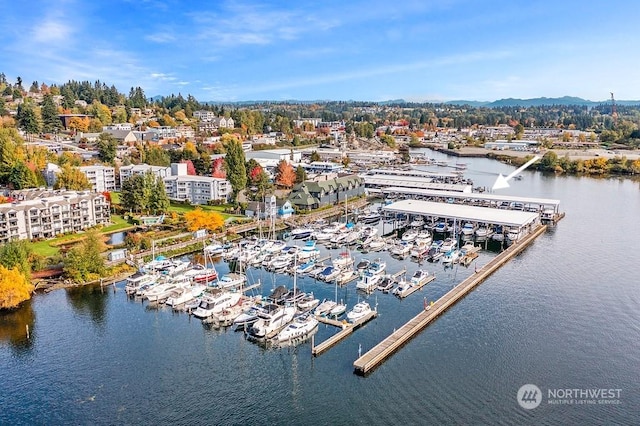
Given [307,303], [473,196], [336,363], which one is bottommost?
[336,363]

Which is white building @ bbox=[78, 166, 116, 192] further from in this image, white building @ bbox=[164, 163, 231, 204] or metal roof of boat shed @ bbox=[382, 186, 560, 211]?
metal roof of boat shed @ bbox=[382, 186, 560, 211]

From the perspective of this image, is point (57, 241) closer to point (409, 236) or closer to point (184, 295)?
point (184, 295)

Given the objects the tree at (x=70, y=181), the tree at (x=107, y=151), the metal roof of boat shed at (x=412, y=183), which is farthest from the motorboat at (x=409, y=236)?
the tree at (x=107, y=151)

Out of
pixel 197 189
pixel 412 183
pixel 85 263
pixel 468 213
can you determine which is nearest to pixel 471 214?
pixel 468 213

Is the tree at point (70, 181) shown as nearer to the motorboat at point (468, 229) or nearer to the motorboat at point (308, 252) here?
the motorboat at point (308, 252)

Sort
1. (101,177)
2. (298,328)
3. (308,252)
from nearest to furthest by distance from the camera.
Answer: (298,328) < (308,252) < (101,177)

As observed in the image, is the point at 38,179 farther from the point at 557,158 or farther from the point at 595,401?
the point at 557,158

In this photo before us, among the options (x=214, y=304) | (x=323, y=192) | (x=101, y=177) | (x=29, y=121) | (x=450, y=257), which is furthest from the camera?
(x=29, y=121)

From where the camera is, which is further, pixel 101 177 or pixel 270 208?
pixel 101 177
